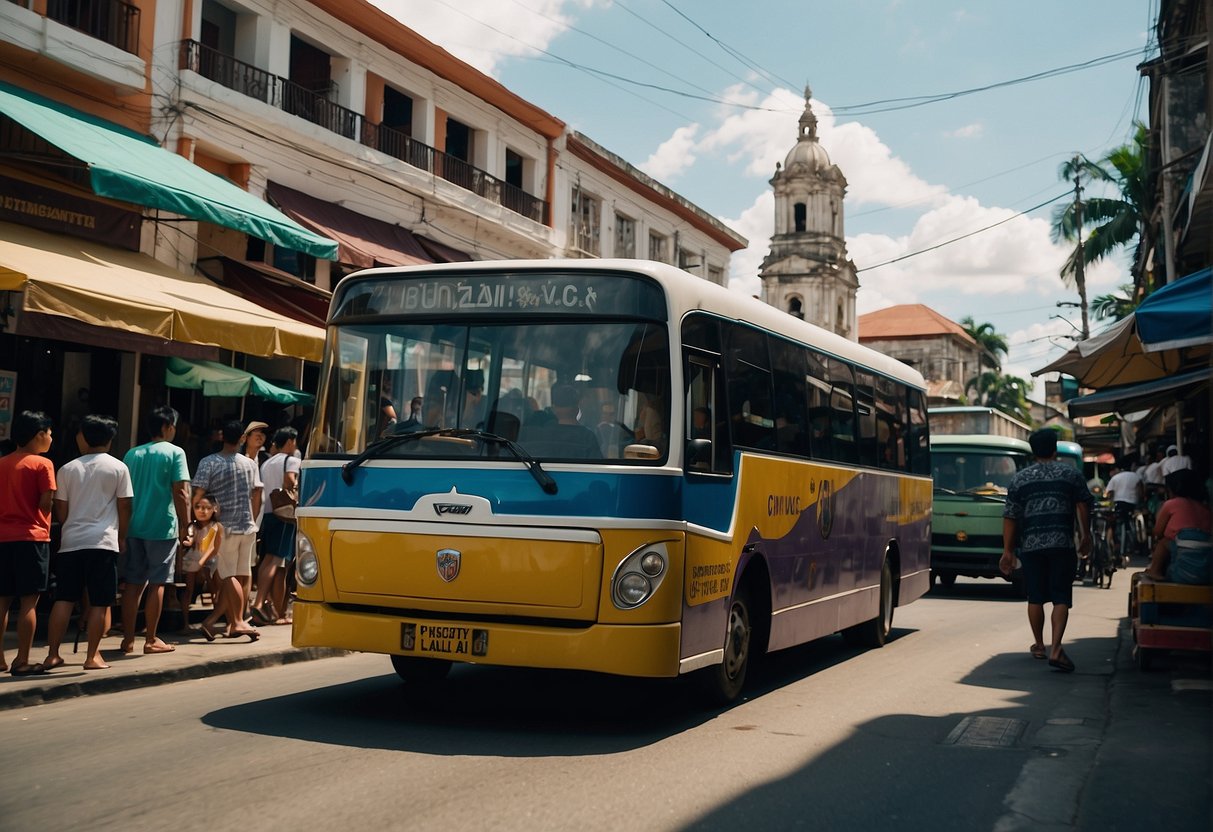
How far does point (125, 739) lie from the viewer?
22.6 feet

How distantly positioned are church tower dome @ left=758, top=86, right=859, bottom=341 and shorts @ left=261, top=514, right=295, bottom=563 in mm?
70626

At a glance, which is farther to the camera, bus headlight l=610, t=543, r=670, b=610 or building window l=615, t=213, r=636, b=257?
building window l=615, t=213, r=636, b=257

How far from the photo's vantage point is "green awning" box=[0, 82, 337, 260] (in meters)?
13.4

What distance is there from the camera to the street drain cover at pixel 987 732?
727cm

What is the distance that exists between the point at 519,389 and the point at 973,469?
45.9 feet

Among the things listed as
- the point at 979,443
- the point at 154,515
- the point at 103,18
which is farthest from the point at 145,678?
the point at 979,443

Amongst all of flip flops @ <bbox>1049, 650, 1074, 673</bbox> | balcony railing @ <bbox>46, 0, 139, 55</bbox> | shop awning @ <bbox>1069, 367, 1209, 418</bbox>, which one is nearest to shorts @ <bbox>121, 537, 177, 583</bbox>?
flip flops @ <bbox>1049, 650, 1074, 673</bbox>

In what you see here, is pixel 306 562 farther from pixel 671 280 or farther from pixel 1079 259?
pixel 1079 259

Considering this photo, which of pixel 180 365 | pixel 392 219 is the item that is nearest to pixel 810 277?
pixel 392 219

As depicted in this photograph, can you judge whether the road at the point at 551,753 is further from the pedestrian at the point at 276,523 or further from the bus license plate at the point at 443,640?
the pedestrian at the point at 276,523

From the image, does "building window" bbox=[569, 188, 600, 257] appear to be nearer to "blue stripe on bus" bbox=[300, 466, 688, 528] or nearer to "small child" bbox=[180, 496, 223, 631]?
"small child" bbox=[180, 496, 223, 631]

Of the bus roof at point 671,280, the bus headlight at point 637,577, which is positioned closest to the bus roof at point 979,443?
the bus roof at point 671,280

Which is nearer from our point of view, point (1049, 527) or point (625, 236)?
point (1049, 527)

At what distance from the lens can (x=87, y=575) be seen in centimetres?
891
